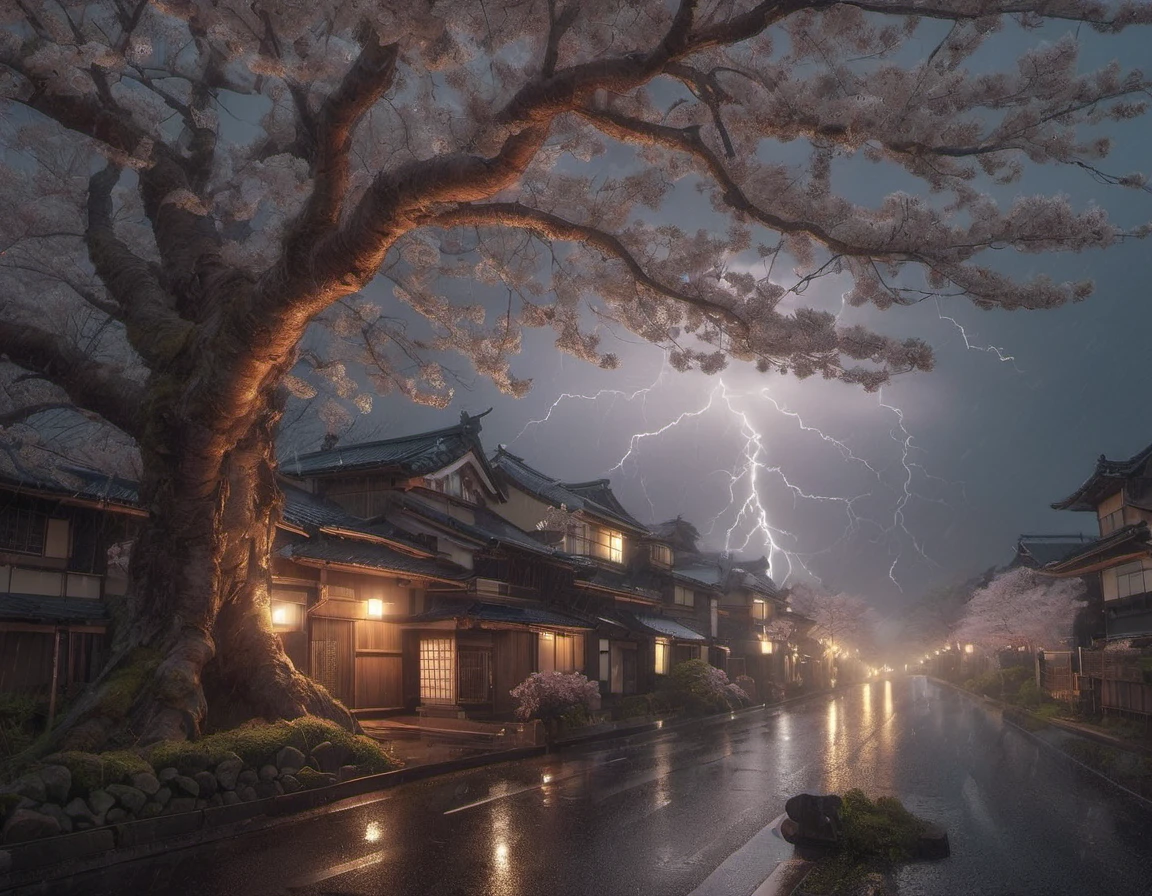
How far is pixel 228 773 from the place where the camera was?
10016 millimetres

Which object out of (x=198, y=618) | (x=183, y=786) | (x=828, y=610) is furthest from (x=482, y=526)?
(x=828, y=610)

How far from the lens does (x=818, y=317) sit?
1145 cm

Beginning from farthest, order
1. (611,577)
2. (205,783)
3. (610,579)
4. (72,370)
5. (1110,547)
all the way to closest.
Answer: (611,577), (610,579), (1110,547), (72,370), (205,783)

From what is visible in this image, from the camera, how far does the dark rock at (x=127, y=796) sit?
8.72 m

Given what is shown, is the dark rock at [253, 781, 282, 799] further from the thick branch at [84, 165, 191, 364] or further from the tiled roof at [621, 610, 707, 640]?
the tiled roof at [621, 610, 707, 640]

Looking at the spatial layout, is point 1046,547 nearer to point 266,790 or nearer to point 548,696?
point 548,696

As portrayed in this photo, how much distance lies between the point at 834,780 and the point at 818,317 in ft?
26.1

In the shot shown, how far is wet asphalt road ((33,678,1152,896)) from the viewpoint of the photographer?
22.9 feet

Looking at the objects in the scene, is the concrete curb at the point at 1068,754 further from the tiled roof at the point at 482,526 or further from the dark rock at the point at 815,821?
the tiled roof at the point at 482,526

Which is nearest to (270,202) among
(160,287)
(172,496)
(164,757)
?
(160,287)

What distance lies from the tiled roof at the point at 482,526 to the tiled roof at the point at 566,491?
323 cm

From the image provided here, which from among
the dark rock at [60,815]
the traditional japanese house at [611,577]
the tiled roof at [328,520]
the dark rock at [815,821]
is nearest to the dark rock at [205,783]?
the dark rock at [60,815]

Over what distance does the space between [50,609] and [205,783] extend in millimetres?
5758

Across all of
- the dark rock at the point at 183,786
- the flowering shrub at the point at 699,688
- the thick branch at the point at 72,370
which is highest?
the thick branch at the point at 72,370
